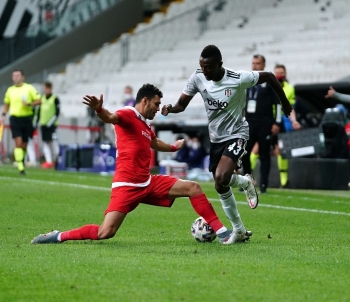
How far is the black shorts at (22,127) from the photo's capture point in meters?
21.1

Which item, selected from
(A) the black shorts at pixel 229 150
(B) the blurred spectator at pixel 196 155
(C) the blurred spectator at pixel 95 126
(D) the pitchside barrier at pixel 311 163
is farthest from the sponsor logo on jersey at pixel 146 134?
(C) the blurred spectator at pixel 95 126

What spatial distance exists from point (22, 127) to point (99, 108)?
12.8 metres

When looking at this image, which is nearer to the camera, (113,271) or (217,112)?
(113,271)

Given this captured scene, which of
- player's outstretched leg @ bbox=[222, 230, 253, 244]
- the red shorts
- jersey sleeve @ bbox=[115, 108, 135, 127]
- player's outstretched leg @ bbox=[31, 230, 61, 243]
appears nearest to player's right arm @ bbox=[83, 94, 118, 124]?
jersey sleeve @ bbox=[115, 108, 135, 127]

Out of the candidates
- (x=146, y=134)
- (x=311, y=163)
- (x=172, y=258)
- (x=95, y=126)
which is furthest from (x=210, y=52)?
(x=95, y=126)

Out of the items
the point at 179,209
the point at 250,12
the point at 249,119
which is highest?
the point at 250,12

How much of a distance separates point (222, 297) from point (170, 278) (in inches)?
32.5

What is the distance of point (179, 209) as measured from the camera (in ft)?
46.2

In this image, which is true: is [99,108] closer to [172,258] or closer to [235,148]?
[172,258]

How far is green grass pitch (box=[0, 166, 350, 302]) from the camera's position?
22.6ft

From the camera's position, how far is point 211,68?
10016mm

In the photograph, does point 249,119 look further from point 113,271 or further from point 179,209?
point 113,271

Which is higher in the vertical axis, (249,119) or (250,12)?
(250,12)

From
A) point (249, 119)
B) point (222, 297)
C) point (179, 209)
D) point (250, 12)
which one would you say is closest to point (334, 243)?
point (222, 297)
